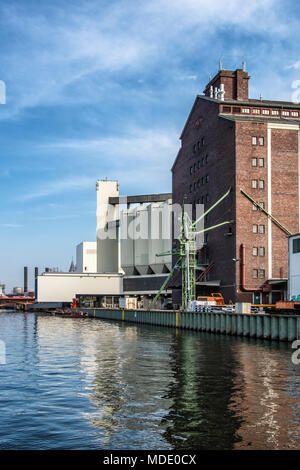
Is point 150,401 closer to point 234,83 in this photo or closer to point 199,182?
point 199,182

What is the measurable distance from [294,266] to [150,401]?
147ft

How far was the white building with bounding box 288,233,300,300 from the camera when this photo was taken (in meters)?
63.0

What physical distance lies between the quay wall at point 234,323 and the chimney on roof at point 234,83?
46.6 m

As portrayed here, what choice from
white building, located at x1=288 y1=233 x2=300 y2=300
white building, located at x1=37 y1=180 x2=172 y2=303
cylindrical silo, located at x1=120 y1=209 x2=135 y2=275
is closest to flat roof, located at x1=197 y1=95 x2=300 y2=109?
white building, located at x1=288 y1=233 x2=300 y2=300

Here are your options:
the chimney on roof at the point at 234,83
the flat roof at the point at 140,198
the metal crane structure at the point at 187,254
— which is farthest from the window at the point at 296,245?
the flat roof at the point at 140,198

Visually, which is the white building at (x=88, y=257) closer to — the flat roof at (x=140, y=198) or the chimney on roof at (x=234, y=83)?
the flat roof at (x=140, y=198)

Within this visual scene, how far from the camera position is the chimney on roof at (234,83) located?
104 metres

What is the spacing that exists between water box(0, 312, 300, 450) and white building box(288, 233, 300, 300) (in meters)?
23.2

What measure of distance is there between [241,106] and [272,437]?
84.3 meters

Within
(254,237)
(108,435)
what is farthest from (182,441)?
(254,237)

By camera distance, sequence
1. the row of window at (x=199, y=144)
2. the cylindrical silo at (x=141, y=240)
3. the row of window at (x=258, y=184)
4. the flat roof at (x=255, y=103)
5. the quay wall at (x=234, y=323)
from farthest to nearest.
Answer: the cylindrical silo at (x=141, y=240)
the row of window at (x=199, y=144)
the flat roof at (x=255, y=103)
the row of window at (x=258, y=184)
the quay wall at (x=234, y=323)

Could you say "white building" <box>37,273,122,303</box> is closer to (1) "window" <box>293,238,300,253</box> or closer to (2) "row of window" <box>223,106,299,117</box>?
(2) "row of window" <box>223,106,299,117</box>

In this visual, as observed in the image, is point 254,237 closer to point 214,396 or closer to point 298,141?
point 298,141

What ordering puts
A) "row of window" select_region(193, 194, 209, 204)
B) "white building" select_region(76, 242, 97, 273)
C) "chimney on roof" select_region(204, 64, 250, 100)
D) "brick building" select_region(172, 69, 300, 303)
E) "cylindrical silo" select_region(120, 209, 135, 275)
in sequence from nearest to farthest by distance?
"brick building" select_region(172, 69, 300, 303) < "row of window" select_region(193, 194, 209, 204) < "chimney on roof" select_region(204, 64, 250, 100) < "cylindrical silo" select_region(120, 209, 135, 275) < "white building" select_region(76, 242, 97, 273)
